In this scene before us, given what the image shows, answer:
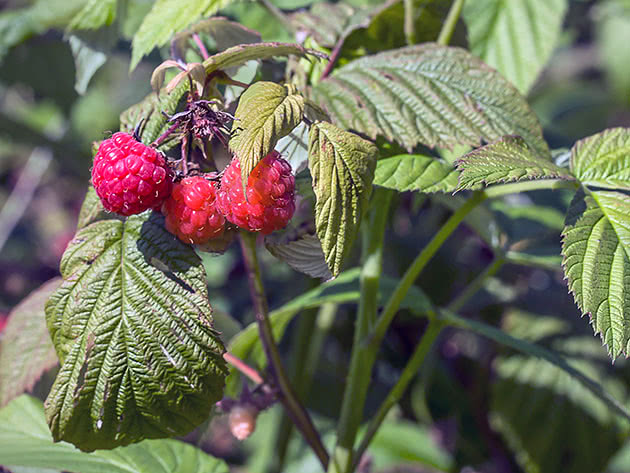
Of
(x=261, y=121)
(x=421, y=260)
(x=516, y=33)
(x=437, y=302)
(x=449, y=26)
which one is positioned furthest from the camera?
(x=437, y=302)

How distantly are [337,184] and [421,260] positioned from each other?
0.23 m

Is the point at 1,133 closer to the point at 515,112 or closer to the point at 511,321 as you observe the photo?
the point at 511,321

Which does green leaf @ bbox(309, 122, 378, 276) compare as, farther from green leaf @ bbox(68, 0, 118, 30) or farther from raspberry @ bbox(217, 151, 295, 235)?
green leaf @ bbox(68, 0, 118, 30)

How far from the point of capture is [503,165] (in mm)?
589

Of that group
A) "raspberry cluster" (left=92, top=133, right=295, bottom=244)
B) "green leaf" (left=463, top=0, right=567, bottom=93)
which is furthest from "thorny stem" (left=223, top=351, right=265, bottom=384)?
"green leaf" (left=463, top=0, right=567, bottom=93)

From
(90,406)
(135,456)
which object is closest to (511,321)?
(135,456)

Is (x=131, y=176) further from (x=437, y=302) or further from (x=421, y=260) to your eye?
(x=437, y=302)

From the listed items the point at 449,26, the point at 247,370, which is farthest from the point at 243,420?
the point at 449,26

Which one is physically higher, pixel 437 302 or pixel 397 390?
pixel 397 390

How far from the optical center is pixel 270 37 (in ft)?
3.48

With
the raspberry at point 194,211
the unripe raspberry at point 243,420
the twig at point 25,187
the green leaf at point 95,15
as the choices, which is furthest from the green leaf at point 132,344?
the twig at point 25,187

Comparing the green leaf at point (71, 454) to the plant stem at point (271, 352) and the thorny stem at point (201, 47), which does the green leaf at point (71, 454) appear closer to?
the plant stem at point (271, 352)

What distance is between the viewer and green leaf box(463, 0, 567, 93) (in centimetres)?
104

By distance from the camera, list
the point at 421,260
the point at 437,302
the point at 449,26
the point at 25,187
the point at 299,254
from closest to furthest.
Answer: the point at 299,254
the point at 421,260
the point at 449,26
the point at 437,302
the point at 25,187
